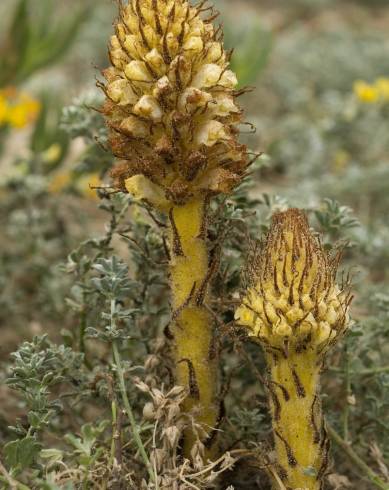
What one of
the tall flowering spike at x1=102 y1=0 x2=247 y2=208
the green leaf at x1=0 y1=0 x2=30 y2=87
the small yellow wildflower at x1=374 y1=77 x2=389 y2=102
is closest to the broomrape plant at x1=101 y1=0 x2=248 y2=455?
the tall flowering spike at x1=102 y1=0 x2=247 y2=208

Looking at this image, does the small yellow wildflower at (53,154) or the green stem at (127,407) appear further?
the small yellow wildflower at (53,154)

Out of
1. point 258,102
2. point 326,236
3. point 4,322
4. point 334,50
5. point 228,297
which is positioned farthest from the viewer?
point 334,50

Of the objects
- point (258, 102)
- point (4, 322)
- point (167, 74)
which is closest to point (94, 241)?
point (167, 74)

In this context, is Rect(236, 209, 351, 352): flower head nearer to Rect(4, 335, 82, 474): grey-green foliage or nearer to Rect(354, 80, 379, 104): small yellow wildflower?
Rect(4, 335, 82, 474): grey-green foliage

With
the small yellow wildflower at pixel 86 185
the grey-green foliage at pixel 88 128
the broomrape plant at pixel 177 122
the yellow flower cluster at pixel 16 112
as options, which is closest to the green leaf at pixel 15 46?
the yellow flower cluster at pixel 16 112

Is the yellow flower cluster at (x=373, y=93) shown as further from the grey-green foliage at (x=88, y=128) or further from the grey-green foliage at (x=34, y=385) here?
the grey-green foliage at (x=34, y=385)

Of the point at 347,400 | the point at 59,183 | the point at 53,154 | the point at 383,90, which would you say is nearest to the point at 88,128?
the point at 347,400

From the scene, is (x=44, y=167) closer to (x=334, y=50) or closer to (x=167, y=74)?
(x=167, y=74)
